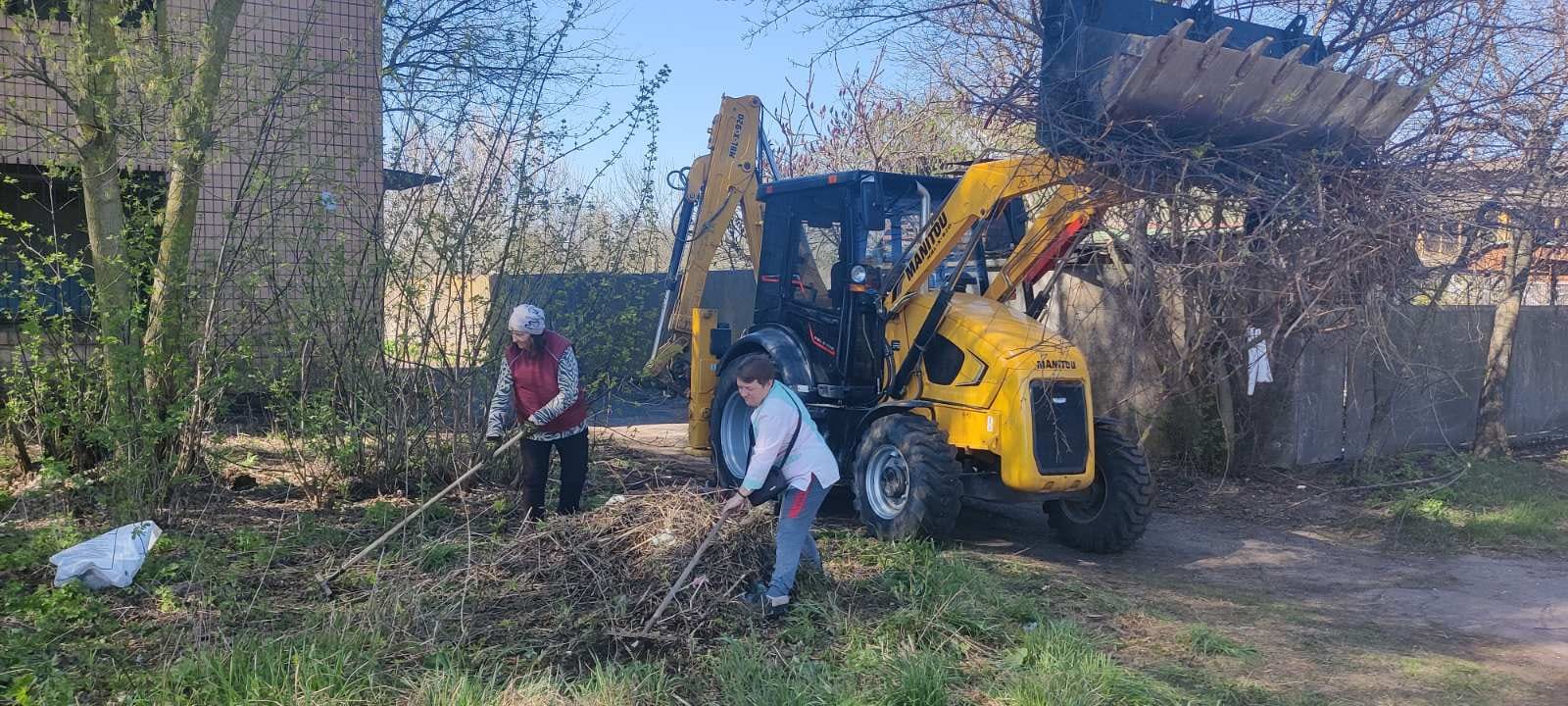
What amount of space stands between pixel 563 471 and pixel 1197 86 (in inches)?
169

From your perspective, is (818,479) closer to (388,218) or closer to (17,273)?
(388,218)

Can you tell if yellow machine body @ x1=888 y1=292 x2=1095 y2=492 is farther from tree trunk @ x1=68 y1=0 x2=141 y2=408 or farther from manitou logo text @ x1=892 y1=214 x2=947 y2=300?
tree trunk @ x1=68 y1=0 x2=141 y2=408

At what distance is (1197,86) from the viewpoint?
5.91 metres

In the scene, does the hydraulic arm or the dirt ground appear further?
the hydraulic arm

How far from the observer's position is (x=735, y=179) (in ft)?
30.0

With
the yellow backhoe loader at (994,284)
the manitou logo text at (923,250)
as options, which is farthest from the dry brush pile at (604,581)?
the manitou logo text at (923,250)

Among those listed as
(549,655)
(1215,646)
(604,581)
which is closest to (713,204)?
(604,581)

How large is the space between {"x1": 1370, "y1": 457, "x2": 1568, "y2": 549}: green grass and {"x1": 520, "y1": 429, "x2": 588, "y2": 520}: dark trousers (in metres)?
6.02

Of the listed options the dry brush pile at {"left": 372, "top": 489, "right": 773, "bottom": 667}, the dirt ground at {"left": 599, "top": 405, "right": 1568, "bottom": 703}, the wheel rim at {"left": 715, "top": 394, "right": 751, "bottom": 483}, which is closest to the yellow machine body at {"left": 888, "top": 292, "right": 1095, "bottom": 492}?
the dirt ground at {"left": 599, "top": 405, "right": 1568, "bottom": 703}

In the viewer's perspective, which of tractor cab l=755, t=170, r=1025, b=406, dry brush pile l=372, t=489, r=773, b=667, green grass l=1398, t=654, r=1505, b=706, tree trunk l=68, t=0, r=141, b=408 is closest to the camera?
green grass l=1398, t=654, r=1505, b=706

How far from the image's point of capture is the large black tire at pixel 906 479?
659 centimetres

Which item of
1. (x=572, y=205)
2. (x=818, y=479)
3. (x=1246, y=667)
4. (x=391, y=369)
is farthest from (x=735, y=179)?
(x=1246, y=667)

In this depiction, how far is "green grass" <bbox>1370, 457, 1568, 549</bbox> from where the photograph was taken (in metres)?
8.06

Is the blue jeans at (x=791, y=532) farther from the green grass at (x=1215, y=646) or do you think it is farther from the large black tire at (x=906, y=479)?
the green grass at (x=1215, y=646)
